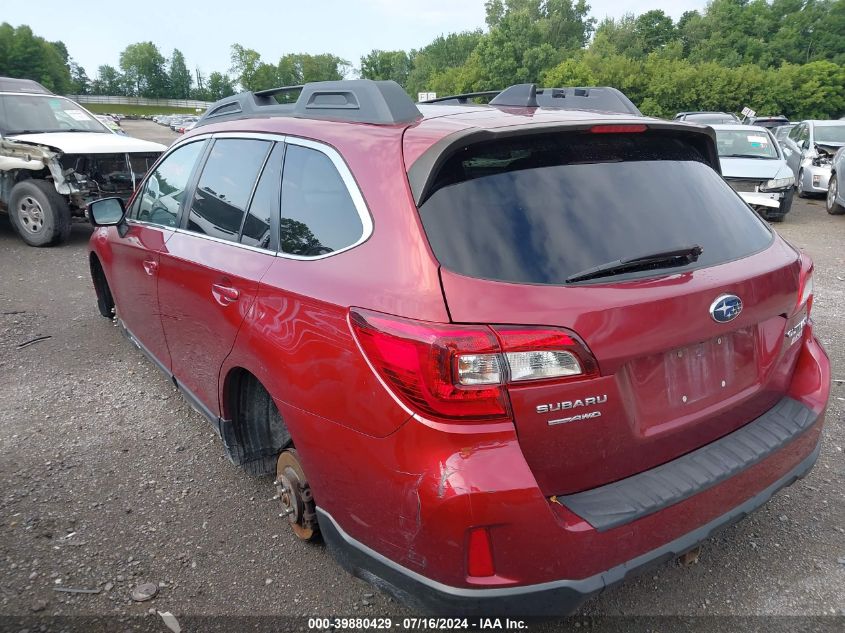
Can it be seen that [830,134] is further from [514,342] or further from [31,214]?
[514,342]

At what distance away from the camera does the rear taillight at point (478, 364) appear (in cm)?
169

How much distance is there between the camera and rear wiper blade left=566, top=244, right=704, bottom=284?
1.83m

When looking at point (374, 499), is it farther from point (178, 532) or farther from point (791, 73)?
point (791, 73)

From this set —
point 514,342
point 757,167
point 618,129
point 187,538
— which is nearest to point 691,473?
point 514,342

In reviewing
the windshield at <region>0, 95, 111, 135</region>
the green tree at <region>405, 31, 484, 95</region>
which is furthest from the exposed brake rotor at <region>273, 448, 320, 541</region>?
the green tree at <region>405, 31, 484, 95</region>

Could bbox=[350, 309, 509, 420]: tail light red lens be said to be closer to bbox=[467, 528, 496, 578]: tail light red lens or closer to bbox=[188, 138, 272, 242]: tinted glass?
bbox=[467, 528, 496, 578]: tail light red lens

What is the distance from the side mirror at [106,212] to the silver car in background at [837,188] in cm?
1134

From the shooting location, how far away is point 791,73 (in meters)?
43.1

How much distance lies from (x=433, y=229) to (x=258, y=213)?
1055 mm

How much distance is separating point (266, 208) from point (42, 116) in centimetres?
868

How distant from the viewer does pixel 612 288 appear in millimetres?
1816

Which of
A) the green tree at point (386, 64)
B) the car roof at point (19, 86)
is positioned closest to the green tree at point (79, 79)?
the green tree at point (386, 64)

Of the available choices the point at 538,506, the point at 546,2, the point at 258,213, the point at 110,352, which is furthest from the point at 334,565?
the point at 546,2

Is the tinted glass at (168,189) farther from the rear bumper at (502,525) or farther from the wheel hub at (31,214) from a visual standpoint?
the wheel hub at (31,214)
